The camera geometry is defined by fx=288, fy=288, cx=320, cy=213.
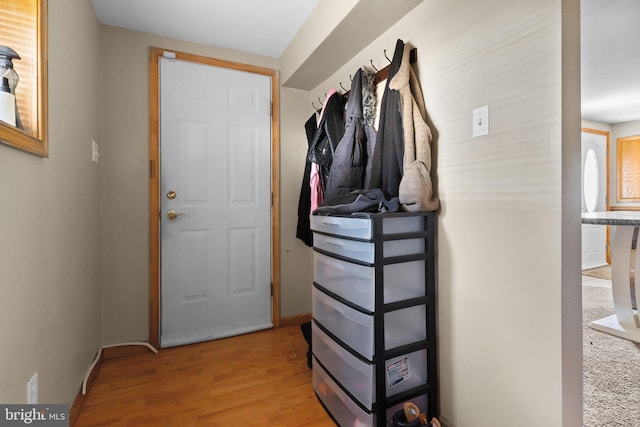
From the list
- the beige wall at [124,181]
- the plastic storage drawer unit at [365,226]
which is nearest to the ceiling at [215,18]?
the beige wall at [124,181]

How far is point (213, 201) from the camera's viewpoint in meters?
2.26

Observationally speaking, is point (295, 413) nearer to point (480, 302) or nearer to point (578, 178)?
point (480, 302)

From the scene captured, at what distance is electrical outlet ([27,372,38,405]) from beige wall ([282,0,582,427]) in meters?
1.54

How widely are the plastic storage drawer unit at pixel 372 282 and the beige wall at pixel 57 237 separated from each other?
1.12 m

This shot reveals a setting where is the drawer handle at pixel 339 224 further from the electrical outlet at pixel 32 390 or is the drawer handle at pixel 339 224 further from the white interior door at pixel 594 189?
the white interior door at pixel 594 189

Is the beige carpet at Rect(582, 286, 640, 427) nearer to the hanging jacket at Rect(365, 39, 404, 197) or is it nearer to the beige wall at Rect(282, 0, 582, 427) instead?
the beige wall at Rect(282, 0, 582, 427)

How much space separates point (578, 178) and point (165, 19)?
95.1 inches

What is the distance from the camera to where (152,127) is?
207cm

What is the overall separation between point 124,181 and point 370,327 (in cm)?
192

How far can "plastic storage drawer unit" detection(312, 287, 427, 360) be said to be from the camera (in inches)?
46.8

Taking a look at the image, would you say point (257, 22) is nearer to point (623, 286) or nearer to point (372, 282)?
point (372, 282)

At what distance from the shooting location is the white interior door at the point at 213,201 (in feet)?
7.03

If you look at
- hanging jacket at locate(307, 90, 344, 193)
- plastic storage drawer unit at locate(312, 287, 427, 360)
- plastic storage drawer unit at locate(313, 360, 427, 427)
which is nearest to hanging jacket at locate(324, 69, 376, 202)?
hanging jacket at locate(307, 90, 344, 193)

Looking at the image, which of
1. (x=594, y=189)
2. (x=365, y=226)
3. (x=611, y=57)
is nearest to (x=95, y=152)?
(x=365, y=226)
